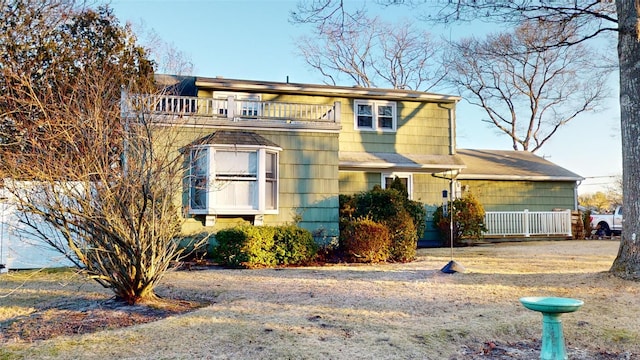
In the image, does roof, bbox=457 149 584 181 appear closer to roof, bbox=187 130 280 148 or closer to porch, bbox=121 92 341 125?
porch, bbox=121 92 341 125

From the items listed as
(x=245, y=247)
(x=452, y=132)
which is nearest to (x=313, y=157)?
(x=245, y=247)

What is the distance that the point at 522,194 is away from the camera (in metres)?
19.0

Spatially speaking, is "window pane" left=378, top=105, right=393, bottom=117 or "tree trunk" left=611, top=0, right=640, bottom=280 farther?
"window pane" left=378, top=105, right=393, bottom=117

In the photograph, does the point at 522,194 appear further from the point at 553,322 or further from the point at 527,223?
the point at 553,322

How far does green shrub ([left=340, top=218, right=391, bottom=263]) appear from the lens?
1109cm

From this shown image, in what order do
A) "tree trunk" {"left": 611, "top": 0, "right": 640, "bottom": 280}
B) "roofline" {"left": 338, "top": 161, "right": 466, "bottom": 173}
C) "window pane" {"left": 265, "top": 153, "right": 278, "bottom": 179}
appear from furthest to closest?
"roofline" {"left": 338, "top": 161, "right": 466, "bottom": 173} → "window pane" {"left": 265, "top": 153, "right": 278, "bottom": 179} → "tree trunk" {"left": 611, "top": 0, "right": 640, "bottom": 280}

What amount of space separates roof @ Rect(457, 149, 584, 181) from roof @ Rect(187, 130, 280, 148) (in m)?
8.98

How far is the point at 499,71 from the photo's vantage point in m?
29.4

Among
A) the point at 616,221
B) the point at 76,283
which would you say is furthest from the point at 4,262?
the point at 616,221

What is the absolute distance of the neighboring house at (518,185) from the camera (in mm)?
18438

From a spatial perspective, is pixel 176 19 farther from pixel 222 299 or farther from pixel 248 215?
pixel 222 299

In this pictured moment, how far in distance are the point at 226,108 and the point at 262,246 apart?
4.18 metres

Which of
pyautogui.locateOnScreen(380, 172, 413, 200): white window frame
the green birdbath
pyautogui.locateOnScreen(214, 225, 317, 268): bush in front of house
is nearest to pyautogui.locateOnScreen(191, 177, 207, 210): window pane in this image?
pyautogui.locateOnScreen(214, 225, 317, 268): bush in front of house

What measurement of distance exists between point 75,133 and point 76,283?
3.55 m
